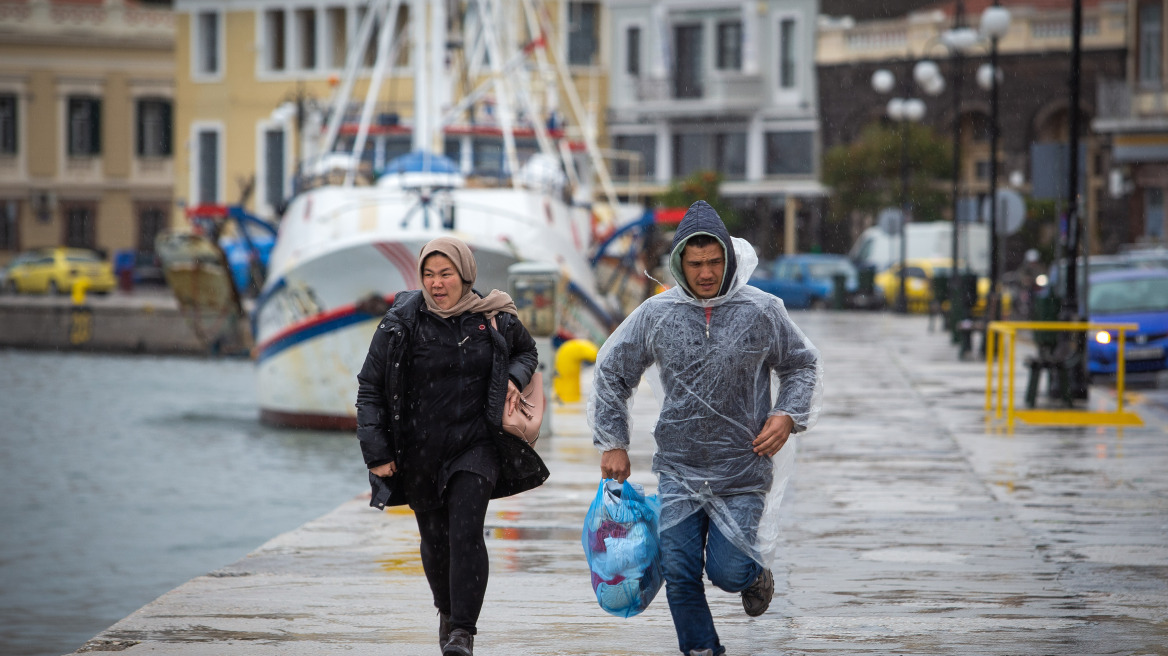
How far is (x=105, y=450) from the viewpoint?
2339cm

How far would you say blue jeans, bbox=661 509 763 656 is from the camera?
20.0 feet

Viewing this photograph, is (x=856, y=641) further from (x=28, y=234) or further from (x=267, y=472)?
(x=28, y=234)

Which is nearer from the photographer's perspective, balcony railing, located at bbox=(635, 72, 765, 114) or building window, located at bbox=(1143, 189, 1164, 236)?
building window, located at bbox=(1143, 189, 1164, 236)

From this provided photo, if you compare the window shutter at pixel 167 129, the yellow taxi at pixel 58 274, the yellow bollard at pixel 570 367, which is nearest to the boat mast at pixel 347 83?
the yellow bollard at pixel 570 367

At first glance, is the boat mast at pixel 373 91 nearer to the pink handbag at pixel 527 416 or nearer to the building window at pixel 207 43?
the pink handbag at pixel 527 416

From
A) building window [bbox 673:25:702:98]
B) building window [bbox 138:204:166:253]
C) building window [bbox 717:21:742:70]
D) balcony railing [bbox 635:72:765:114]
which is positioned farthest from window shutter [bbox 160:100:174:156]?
building window [bbox 717:21:742:70]

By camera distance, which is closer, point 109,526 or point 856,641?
point 856,641

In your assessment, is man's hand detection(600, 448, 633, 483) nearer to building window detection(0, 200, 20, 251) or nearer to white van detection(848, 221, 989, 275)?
white van detection(848, 221, 989, 275)

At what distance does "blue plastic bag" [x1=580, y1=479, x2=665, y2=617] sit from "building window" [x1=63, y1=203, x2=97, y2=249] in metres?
63.0

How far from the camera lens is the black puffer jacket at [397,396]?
6.33 metres

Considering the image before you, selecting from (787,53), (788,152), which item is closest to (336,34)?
(787,53)

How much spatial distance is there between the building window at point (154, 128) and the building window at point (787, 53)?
23.8 metres

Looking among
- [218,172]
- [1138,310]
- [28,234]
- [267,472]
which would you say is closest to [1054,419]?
[1138,310]

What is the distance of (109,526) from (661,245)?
16.1 m
